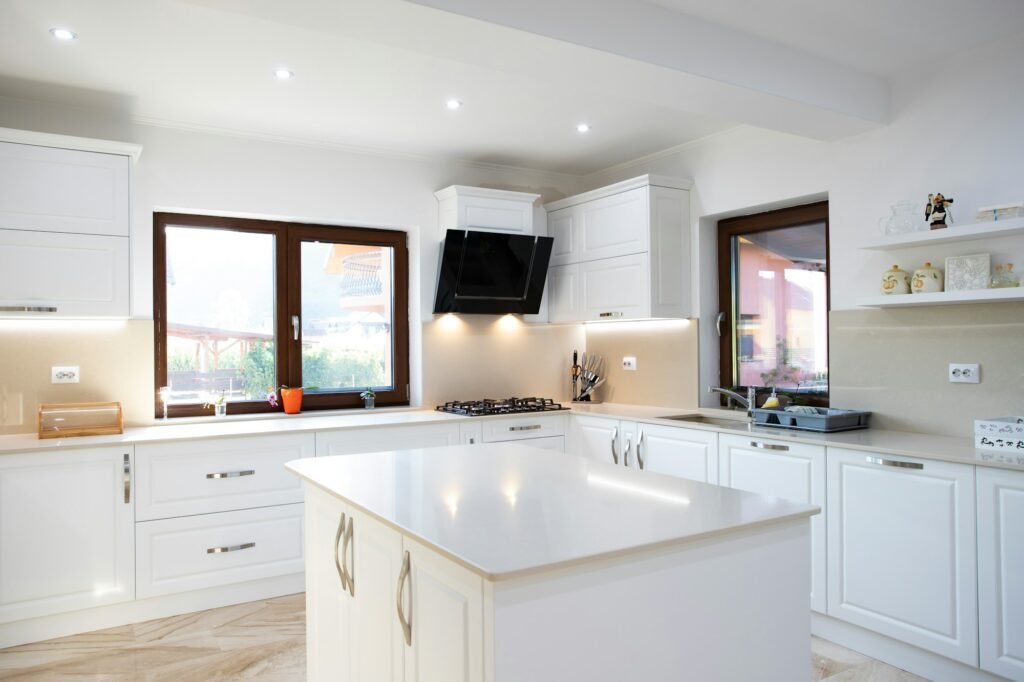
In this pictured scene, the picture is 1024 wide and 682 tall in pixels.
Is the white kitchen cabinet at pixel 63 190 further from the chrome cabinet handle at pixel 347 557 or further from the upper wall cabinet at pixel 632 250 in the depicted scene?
the upper wall cabinet at pixel 632 250

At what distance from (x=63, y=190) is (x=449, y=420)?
2.24m

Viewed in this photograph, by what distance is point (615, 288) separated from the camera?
446 cm

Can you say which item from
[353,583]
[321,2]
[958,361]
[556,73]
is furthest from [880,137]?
[353,583]

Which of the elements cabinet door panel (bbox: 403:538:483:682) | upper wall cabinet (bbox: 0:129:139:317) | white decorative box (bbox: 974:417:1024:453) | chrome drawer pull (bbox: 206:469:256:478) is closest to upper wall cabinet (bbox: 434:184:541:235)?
upper wall cabinet (bbox: 0:129:139:317)

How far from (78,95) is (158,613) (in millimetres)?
2545

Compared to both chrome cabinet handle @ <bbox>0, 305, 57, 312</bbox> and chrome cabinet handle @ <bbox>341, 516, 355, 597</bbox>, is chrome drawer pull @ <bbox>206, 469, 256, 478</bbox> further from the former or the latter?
chrome cabinet handle @ <bbox>341, 516, 355, 597</bbox>

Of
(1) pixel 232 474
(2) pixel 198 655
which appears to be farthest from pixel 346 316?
(2) pixel 198 655

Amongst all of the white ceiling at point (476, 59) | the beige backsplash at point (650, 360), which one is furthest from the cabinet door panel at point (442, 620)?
the beige backsplash at point (650, 360)

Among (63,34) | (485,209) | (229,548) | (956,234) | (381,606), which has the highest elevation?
(63,34)

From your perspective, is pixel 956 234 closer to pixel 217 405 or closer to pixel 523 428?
pixel 523 428

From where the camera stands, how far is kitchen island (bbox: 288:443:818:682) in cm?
133

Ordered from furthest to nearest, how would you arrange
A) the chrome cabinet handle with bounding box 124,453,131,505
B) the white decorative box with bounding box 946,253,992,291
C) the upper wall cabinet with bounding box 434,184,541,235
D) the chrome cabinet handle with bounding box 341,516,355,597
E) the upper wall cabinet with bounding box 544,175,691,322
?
the upper wall cabinet with bounding box 434,184,541,235 → the upper wall cabinet with bounding box 544,175,691,322 → the chrome cabinet handle with bounding box 124,453,131,505 → the white decorative box with bounding box 946,253,992,291 → the chrome cabinet handle with bounding box 341,516,355,597

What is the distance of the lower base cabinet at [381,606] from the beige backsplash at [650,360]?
2806 millimetres

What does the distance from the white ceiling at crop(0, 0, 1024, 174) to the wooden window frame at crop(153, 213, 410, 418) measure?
566mm
